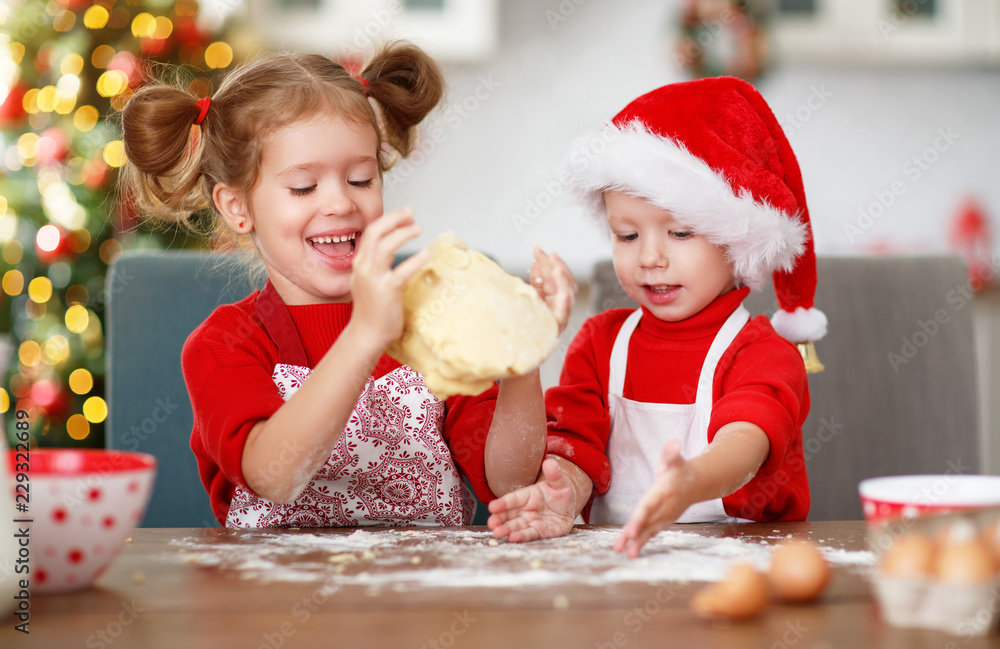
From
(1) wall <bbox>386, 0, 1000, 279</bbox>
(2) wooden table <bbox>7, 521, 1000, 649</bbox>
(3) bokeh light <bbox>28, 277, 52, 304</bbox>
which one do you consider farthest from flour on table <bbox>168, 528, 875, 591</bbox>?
(1) wall <bbox>386, 0, 1000, 279</bbox>

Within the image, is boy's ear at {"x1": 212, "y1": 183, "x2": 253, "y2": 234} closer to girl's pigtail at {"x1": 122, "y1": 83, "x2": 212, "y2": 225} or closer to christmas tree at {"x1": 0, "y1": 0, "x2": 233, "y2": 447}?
girl's pigtail at {"x1": 122, "y1": 83, "x2": 212, "y2": 225}

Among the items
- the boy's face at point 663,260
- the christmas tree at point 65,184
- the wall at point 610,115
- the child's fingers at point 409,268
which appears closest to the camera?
the child's fingers at point 409,268

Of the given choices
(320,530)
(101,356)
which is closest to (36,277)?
(101,356)

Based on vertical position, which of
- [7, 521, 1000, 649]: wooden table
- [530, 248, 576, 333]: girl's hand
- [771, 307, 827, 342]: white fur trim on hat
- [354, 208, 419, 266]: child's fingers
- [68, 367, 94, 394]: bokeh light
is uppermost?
[354, 208, 419, 266]: child's fingers

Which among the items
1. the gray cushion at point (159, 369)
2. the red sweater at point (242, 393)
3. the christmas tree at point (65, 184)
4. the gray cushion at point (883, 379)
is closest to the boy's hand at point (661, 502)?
the red sweater at point (242, 393)

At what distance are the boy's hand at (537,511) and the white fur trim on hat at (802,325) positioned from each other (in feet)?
1.78

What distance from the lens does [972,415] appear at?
1.77 m

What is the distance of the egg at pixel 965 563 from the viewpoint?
59 cm

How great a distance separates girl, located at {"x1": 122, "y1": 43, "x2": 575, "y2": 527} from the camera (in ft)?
3.77

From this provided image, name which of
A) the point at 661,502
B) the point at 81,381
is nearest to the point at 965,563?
the point at 661,502

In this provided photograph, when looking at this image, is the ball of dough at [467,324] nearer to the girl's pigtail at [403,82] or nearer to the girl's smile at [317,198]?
the girl's smile at [317,198]

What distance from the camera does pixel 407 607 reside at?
0.66 m

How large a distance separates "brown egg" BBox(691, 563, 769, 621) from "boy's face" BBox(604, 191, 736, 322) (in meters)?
0.67

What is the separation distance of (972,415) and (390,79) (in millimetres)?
1387
